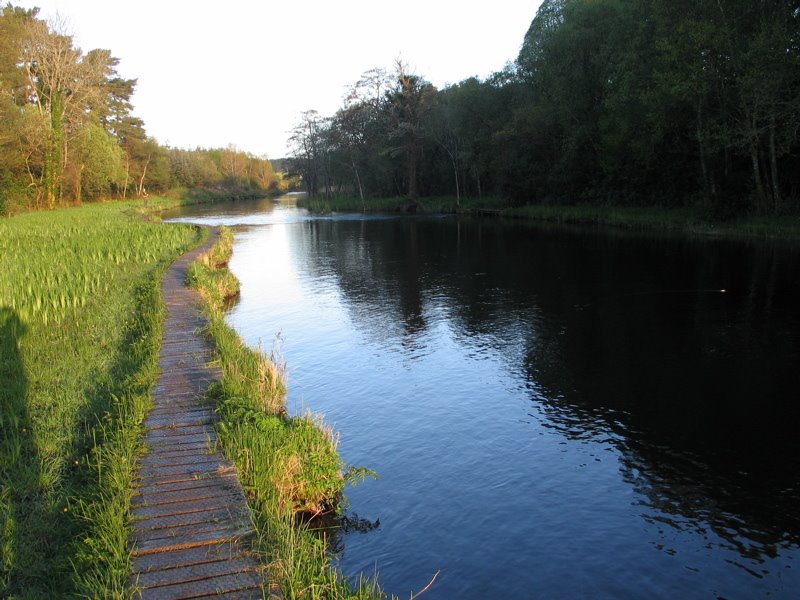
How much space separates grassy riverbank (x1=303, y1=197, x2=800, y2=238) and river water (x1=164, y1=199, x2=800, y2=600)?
691cm

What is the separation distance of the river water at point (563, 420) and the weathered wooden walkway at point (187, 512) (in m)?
1.64

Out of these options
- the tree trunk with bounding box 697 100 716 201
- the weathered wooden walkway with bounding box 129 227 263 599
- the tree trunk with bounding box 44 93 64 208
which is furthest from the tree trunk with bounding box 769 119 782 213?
the tree trunk with bounding box 44 93 64 208

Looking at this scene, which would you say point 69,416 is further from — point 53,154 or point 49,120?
point 53,154

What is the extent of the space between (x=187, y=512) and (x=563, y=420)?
22.7 ft

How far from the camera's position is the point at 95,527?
5.59 m

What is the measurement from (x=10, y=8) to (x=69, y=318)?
55610mm

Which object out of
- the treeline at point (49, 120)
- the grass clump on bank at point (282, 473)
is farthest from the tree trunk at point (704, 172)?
the treeline at point (49, 120)

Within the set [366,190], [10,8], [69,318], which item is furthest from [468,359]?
[366,190]

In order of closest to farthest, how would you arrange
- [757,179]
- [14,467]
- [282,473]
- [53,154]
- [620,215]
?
[14,467], [282,473], [757,179], [620,215], [53,154]

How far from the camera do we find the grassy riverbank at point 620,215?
104 ft

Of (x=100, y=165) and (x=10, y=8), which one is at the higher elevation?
(x=10, y=8)

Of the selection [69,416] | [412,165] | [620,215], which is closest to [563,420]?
[69,416]

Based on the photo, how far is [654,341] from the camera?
15688 mm

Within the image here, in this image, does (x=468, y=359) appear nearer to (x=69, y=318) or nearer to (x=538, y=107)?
(x=69, y=318)
